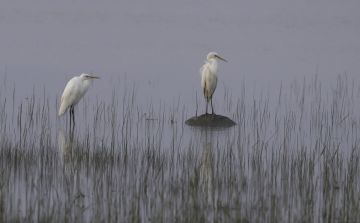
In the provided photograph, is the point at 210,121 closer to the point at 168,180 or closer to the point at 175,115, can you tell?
the point at 175,115

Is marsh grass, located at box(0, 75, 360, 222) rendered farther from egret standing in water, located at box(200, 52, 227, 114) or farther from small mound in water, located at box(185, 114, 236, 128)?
egret standing in water, located at box(200, 52, 227, 114)

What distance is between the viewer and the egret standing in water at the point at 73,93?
39.3 ft

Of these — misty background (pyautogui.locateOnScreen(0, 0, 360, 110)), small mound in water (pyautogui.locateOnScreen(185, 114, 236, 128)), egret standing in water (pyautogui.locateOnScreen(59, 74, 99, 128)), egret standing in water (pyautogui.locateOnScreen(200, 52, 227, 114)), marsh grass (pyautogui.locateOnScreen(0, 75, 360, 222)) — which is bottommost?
marsh grass (pyautogui.locateOnScreen(0, 75, 360, 222))

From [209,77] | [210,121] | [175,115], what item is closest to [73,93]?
[175,115]

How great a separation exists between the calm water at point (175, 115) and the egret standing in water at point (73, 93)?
31 cm

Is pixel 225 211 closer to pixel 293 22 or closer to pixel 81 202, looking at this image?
pixel 81 202

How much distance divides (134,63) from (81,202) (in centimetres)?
1113

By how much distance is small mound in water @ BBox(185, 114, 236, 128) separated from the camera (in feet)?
38.8

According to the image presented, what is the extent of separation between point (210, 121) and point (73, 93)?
218 cm

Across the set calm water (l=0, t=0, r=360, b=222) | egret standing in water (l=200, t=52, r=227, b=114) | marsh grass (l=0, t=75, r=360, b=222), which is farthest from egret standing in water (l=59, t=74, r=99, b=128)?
egret standing in water (l=200, t=52, r=227, b=114)

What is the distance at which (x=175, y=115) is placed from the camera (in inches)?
490

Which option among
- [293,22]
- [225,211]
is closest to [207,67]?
[225,211]

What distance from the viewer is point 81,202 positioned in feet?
21.4

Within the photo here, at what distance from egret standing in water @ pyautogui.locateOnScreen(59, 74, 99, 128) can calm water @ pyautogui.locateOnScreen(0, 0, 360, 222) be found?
306 mm
